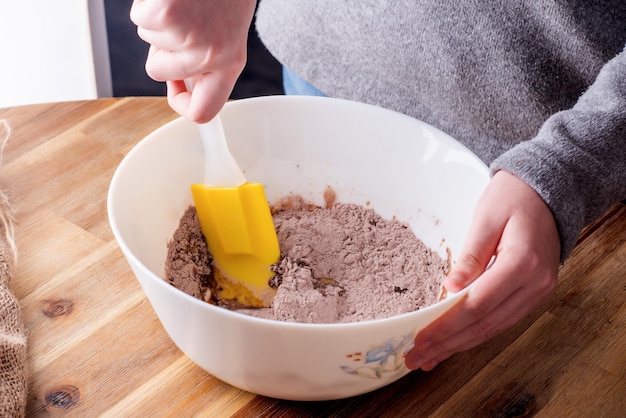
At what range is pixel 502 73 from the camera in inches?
34.0

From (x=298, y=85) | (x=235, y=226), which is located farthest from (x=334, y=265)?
(x=298, y=85)

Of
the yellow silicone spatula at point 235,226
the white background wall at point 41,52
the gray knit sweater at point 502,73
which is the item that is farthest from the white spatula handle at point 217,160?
the white background wall at point 41,52

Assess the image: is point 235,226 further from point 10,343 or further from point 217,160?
point 10,343

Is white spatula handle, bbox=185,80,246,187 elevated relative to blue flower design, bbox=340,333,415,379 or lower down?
elevated

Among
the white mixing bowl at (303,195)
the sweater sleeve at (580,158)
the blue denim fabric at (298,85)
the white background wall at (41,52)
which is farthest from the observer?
the white background wall at (41,52)

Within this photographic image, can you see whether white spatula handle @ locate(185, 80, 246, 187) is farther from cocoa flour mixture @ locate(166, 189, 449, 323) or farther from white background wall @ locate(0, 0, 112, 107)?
white background wall @ locate(0, 0, 112, 107)

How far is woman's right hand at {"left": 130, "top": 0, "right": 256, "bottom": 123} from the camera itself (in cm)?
64

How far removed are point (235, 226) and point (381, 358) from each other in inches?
10.8

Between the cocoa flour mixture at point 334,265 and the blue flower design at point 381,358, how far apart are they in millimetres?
116

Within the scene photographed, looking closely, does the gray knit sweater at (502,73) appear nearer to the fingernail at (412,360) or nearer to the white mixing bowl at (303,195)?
the white mixing bowl at (303,195)

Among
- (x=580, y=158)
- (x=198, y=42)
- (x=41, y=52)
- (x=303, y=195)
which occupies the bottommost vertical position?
(x=41, y=52)

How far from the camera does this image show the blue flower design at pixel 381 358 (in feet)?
2.03

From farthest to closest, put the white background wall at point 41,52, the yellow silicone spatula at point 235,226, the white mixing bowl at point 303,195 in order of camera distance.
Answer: the white background wall at point 41,52
the yellow silicone spatula at point 235,226
the white mixing bowl at point 303,195

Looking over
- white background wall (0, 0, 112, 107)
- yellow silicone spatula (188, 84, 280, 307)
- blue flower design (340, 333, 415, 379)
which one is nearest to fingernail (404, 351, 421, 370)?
blue flower design (340, 333, 415, 379)
